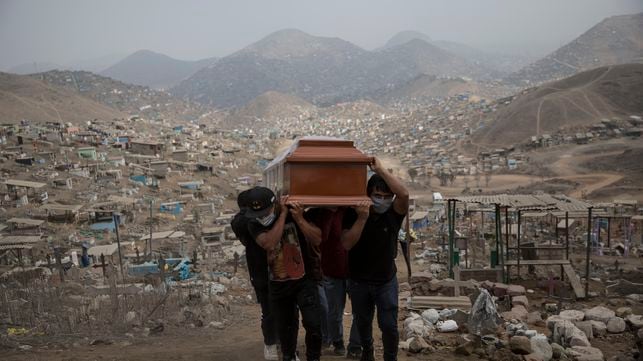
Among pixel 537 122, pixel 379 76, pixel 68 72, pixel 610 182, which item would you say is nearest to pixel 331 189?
pixel 610 182

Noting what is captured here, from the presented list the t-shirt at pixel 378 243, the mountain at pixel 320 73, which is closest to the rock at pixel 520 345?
the t-shirt at pixel 378 243

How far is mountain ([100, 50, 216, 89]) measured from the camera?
154 m

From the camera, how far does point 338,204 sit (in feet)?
11.2

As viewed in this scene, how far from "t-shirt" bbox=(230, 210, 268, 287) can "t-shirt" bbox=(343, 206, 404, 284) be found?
2.30 ft

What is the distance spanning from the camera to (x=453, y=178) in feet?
87.7

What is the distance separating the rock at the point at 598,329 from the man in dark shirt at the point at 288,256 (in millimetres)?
3926

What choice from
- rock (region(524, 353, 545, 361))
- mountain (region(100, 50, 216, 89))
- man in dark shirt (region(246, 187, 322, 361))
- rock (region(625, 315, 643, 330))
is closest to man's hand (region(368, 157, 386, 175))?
man in dark shirt (region(246, 187, 322, 361))

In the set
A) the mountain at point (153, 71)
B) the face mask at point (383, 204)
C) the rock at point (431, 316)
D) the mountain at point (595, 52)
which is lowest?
the rock at point (431, 316)

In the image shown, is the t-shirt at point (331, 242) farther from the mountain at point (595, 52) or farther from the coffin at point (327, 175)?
the mountain at point (595, 52)

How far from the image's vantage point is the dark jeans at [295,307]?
341 cm

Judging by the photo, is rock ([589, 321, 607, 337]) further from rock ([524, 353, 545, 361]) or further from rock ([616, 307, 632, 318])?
rock ([524, 353, 545, 361])

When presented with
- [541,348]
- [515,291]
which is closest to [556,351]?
[541,348]

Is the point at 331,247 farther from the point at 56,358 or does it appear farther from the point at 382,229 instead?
the point at 56,358

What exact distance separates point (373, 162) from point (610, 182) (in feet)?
71.5
